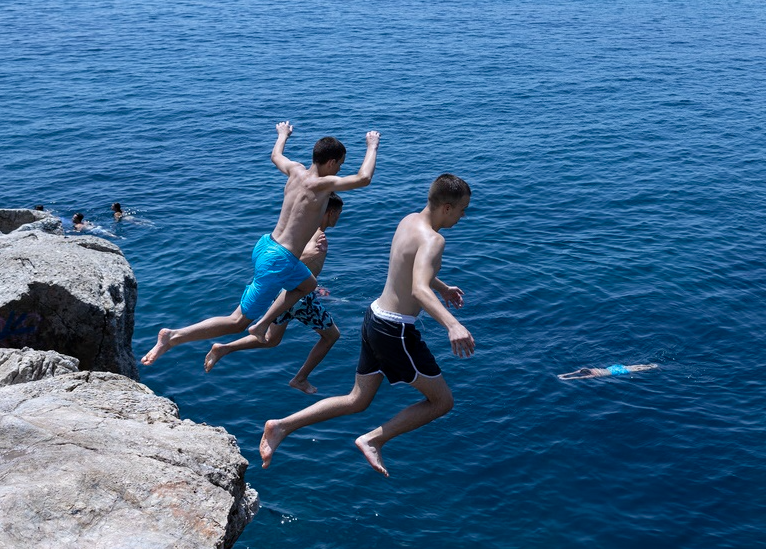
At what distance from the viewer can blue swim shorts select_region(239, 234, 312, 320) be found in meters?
10.4

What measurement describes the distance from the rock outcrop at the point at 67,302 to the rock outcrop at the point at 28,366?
189 centimetres

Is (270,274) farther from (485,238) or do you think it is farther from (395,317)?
(485,238)

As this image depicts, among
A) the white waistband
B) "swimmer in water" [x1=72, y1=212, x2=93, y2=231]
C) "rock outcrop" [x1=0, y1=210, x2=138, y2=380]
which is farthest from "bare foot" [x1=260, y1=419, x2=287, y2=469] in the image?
"swimmer in water" [x1=72, y1=212, x2=93, y2=231]

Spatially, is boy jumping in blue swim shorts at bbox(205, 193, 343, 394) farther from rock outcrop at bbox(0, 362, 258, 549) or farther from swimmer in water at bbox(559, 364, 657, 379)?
swimmer in water at bbox(559, 364, 657, 379)

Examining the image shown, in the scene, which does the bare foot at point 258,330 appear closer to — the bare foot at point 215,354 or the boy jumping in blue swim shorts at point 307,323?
the boy jumping in blue swim shorts at point 307,323

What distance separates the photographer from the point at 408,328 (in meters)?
8.86

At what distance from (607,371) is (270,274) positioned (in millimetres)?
9019

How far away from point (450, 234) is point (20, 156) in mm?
16313

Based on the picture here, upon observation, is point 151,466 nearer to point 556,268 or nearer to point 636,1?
point 556,268

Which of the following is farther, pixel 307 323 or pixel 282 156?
pixel 307 323

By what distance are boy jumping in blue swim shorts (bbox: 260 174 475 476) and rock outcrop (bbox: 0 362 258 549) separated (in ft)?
4.61

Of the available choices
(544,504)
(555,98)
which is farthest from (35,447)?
(555,98)

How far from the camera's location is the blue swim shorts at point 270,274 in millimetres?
10367

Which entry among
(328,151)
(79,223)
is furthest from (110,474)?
(79,223)
